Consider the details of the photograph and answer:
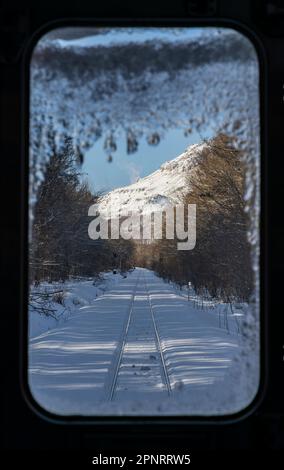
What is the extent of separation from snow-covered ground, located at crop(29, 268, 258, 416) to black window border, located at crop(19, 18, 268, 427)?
0.04 m

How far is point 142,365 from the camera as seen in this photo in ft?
31.1

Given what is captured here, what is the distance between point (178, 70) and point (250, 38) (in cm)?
28

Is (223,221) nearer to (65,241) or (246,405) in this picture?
(65,241)

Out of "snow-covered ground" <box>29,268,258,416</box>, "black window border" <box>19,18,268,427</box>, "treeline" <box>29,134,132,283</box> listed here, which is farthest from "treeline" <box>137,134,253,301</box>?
"black window border" <box>19,18,268,427</box>

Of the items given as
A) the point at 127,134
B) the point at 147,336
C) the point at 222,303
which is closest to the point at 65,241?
the point at 222,303

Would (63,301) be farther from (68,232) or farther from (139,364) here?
(139,364)

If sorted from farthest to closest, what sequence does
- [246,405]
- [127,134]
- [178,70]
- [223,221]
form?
[223,221], [127,134], [178,70], [246,405]

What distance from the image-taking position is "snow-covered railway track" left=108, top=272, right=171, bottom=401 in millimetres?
6883
